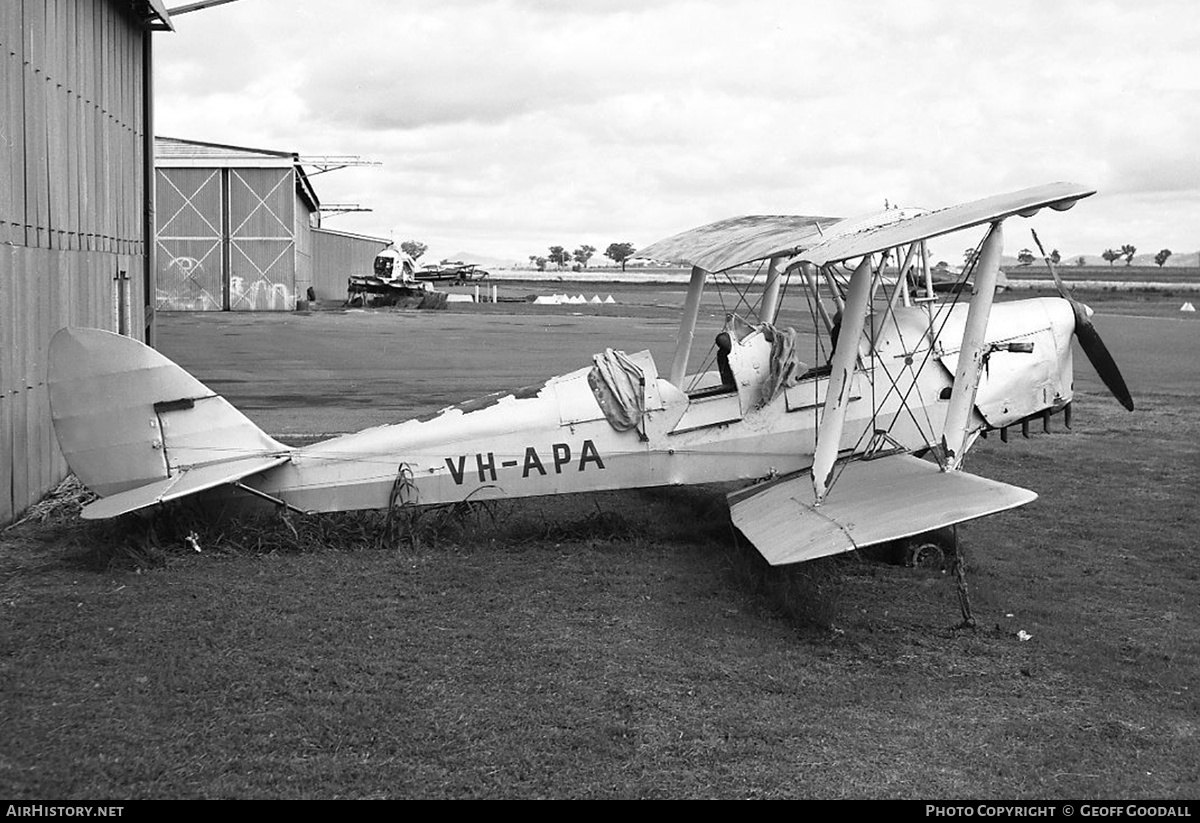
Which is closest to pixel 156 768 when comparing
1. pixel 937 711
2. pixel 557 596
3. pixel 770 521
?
pixel 557 596

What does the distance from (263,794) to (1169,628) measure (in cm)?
508

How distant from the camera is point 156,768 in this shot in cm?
442

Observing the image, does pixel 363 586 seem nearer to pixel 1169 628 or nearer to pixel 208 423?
pixel 208 423

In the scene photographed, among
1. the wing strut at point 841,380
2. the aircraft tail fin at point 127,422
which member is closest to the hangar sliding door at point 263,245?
the aircraft tail fin at point 127,422

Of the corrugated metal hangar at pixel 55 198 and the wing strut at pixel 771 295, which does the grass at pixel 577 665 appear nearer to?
the corrugated metal hangar at pixel 55 198

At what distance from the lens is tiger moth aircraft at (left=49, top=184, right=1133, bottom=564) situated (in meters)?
6.96

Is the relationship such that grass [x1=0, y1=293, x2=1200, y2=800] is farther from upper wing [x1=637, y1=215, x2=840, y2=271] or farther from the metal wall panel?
upper wing [x1=637, y1=215, x2=840, y2=271]

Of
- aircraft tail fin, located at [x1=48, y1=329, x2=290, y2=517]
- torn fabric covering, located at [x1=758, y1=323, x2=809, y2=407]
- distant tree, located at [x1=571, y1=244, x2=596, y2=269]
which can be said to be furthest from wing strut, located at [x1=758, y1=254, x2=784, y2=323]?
distant tree, located at [x1=571, y1=244, x2=596, y2=269]

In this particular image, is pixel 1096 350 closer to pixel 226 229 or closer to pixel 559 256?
pixel 226 229

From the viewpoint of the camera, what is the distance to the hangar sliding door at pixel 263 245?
45688 mm

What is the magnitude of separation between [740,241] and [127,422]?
176 inches

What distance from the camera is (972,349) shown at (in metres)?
7.11

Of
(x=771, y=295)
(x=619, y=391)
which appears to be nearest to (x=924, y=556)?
(x=619, y=391)

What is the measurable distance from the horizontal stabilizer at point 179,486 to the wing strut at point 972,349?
4345 millimetres
